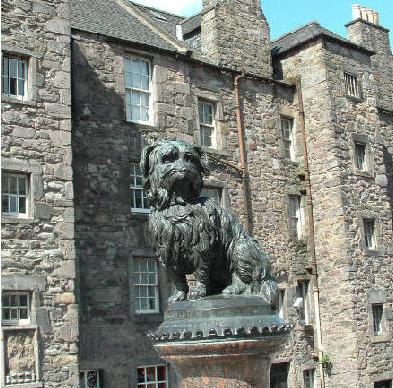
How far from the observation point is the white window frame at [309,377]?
18.8 metres

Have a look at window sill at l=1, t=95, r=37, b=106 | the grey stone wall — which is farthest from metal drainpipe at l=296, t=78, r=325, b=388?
window sill at l=1, t=95, r=37, b=106

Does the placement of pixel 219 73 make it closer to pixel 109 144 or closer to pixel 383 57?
pixel 109 144

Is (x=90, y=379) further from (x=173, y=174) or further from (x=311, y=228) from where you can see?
(x=173, y=174)

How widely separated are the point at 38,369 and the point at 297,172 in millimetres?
10936

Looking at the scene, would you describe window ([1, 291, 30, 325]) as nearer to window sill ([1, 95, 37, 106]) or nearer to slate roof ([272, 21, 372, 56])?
window sill ([1, 95, 37, 106])

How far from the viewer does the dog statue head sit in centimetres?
472

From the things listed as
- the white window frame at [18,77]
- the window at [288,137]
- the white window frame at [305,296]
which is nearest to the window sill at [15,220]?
the white window frame at [18,77]

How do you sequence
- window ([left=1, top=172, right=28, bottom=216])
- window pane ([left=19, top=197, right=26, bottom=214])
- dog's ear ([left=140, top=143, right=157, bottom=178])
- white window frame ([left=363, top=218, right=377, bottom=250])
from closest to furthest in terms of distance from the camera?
dog's ear ([left=140, top=143, right=157, bottom=178])
window ([left=1, top=172, right=28, bottom=216])
window pane ([left=19, top=197, right=26, bottom=214])
white window frame ([left=363, top=218, right=377, bottom=250])

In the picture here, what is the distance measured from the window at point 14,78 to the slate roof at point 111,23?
285cm

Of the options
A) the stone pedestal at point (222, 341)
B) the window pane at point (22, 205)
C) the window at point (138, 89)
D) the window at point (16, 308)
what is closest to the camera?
the stone pedestal at point (222, 341)

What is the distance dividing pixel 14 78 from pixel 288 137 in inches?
392

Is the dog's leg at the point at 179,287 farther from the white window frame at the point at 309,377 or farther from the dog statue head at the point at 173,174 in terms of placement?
the white window frame at the point at 309,377

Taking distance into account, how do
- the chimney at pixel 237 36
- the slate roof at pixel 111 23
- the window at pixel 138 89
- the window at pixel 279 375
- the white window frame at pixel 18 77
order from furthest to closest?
the chimney at pixel 237 36 → the window at pixel 279 375 → the slate roof at pixel 111 23 → the window at pixel 138 89 → the white window frame at pixel 18 77

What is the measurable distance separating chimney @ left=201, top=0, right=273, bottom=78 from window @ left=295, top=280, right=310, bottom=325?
6.56 m
